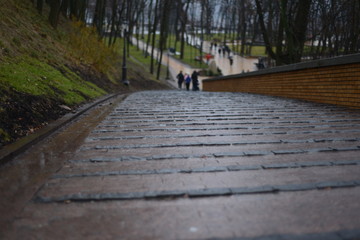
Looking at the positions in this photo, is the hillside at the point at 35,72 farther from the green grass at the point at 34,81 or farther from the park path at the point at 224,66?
the park path at the point at 224,66

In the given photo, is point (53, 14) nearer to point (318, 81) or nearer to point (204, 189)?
point (318, 81)

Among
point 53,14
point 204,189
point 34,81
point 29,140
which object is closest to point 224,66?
point 53,14

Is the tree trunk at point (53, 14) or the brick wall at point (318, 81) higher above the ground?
the tree trunk at point (53, 14)

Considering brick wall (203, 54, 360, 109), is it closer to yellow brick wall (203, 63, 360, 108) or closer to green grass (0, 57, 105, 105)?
yellow brick wall (203, 63, 360, 108)

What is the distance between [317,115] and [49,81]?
664cm

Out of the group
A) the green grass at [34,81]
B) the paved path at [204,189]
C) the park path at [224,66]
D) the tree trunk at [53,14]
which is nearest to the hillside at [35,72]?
the green grass at [34,81]

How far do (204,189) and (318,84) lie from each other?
7.56 meters

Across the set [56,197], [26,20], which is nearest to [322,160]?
[56,197]

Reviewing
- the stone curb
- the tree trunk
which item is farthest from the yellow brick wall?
the tree trunk

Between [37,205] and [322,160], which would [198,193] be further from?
[322,160]

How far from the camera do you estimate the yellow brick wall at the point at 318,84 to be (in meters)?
7.45

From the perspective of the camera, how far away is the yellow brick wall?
24.5 ft

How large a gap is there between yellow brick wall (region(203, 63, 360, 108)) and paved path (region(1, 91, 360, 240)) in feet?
9.82

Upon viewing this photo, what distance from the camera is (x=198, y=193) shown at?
2.69 m
